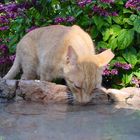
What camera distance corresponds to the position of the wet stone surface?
427cm

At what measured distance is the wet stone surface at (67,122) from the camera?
4273mm

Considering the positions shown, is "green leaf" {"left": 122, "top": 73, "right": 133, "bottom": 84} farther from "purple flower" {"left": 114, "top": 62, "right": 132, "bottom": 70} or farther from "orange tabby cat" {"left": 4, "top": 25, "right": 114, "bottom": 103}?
"orange tabby cat" {"left": 4, "top": 25, "right": 114, "bottom": 103}

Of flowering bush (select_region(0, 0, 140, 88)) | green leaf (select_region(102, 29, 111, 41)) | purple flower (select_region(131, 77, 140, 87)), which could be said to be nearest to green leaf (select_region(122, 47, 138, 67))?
flowering bush (select_region(0, 0, 140, 88))

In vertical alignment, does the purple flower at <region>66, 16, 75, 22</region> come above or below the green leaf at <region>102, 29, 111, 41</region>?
above

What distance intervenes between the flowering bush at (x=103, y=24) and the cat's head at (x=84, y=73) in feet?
3.72

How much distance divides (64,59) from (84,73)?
0.51 meters

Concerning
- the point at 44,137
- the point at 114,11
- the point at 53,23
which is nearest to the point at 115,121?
the point at 44,137

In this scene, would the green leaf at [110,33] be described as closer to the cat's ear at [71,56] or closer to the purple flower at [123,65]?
the purple flower at [123,65]

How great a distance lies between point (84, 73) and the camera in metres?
5.26

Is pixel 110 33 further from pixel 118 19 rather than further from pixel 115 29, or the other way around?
pixel 118 19

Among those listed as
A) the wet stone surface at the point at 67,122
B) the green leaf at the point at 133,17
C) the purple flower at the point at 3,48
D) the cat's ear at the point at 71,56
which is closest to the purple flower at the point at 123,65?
the green leaf at the point at 133,17

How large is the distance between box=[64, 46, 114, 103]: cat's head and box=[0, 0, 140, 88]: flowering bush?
1.13m

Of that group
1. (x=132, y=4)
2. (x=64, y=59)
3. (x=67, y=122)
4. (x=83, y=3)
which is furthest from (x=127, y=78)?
(x=67, y=122)

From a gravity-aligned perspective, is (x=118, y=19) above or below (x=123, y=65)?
above
